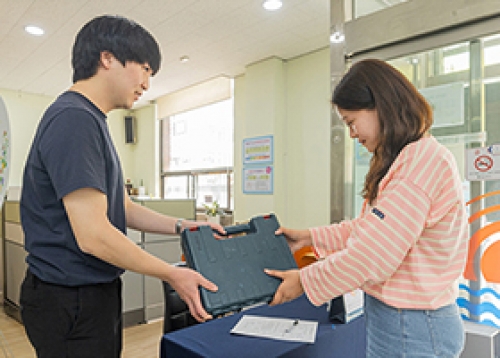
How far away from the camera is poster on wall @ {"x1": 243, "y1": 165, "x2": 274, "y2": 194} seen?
13.8ft

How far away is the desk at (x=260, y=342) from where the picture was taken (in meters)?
1.18

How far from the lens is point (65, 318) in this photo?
0.97 metres

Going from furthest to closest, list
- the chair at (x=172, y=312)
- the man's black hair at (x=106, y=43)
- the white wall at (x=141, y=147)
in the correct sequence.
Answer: the white wall at (x=141, y=147) → the chair at (x=172, y=312) → the man's black hair at (x=106, y=43)

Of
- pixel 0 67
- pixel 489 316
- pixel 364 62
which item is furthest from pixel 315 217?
pixel 0 67

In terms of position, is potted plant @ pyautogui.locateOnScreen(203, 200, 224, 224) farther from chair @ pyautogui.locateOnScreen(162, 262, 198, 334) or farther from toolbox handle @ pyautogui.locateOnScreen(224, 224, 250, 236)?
toolbox handle @ pyautogui.locateOnScreen(224, 224, 250, 236)

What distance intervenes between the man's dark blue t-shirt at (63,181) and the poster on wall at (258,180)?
3.23 metres

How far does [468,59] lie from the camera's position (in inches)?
70.2

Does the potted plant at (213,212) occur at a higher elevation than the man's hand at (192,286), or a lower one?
lower

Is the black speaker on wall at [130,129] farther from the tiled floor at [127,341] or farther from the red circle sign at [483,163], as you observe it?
the red circle sign at [483,163]

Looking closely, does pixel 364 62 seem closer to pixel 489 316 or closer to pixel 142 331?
pixel 489 316

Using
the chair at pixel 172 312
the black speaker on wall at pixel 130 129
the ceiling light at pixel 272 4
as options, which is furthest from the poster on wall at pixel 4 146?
the black speaker on wall at pixel 130 129

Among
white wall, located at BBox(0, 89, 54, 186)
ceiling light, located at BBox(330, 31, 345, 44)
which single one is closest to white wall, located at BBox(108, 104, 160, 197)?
white wall, located at BBox(0, 89, 54, 186)

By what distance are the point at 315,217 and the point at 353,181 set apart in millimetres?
1824

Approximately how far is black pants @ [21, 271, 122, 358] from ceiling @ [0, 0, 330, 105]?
8.48 feet
